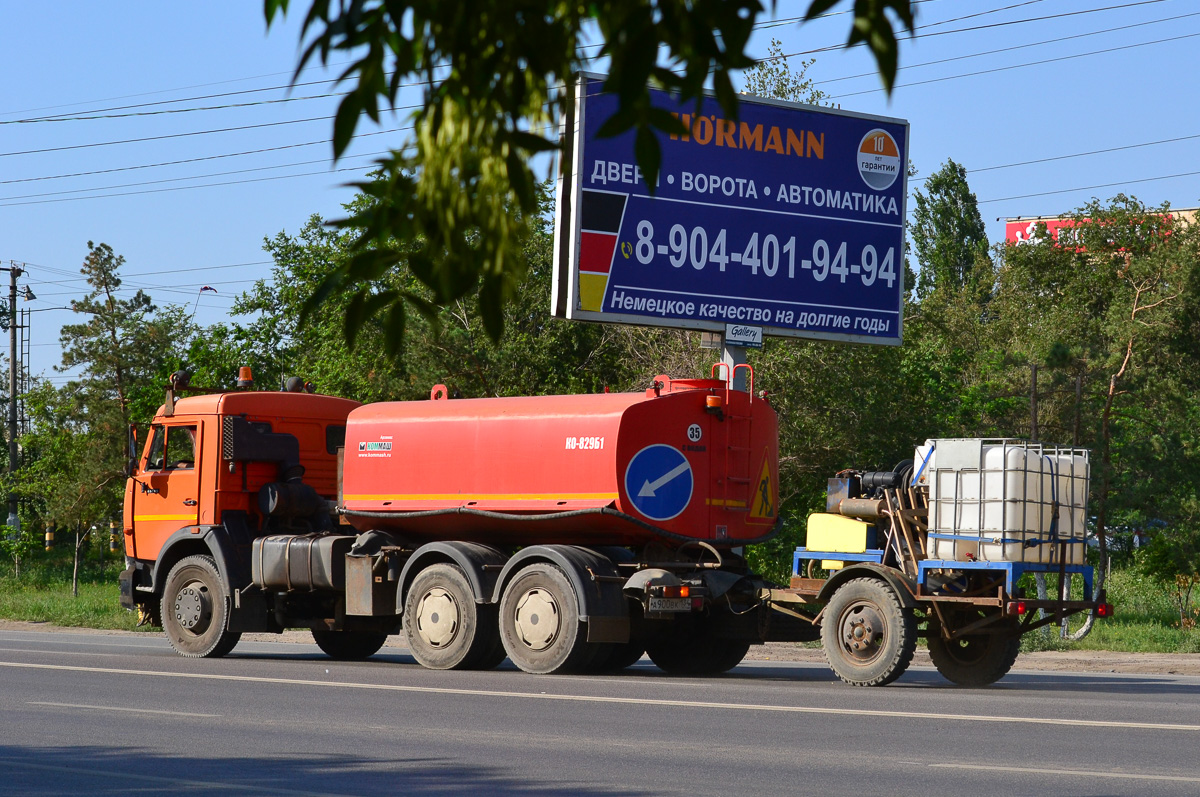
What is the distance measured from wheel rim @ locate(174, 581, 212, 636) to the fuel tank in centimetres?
212

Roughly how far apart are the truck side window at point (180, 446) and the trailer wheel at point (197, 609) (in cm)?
121

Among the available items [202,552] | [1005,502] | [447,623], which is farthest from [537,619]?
[202,552]

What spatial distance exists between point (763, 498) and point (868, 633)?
2523 millimetres

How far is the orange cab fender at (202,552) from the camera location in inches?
695

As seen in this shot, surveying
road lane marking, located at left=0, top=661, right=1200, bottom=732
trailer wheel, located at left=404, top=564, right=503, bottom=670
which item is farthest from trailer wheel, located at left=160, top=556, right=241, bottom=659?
trailer wheel, located at left=404, top=564, right=503, bottom=670

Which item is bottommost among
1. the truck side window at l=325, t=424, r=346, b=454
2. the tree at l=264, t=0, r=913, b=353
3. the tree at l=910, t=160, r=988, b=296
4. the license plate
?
the license plate

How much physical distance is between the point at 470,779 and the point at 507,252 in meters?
5.32

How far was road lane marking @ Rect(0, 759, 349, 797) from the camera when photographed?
26.0 ft

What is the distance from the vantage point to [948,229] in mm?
80062

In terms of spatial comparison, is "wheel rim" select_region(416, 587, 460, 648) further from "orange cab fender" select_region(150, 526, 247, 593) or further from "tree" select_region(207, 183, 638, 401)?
"tree" select_region(207, 183, 638, 401)

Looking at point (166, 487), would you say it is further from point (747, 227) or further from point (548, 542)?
point (747, 227)

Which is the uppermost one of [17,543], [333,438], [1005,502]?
[333,438]

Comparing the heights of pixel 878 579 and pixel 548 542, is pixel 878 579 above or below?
below

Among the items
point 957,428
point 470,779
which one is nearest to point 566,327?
point 957,428
